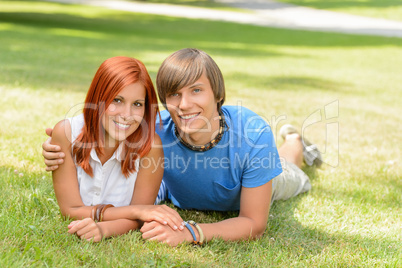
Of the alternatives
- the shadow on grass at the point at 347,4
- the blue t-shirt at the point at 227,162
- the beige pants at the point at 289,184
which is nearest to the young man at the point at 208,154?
the blue t-shirt at the point at 227,162

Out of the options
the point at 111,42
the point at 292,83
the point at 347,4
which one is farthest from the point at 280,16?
the point at 292,83

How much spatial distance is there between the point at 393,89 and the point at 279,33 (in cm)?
1044

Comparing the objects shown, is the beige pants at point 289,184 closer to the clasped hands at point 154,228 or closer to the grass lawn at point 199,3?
the clasped hands at point 154,228

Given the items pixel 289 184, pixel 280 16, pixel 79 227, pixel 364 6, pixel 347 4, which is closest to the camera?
pixel 79 227

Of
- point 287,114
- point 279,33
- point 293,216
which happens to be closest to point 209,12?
point 279,33

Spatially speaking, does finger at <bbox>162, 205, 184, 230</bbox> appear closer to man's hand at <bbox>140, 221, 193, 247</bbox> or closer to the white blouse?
man's hand at <bbox>140, 221, 193, 247</bbox>

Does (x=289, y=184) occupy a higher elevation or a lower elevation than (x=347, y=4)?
lower

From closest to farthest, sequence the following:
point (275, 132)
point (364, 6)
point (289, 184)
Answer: point (289, 184) < point (275, 132) < point (364, 6)

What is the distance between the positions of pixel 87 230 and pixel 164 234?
416mm

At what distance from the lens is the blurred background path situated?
2147 centimetres

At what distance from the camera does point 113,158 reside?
307cm

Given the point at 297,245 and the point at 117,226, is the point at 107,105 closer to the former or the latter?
the point at 117,226

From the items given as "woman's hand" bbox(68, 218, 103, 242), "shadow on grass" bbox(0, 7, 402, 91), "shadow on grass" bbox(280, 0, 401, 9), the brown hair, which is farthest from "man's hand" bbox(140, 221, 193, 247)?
"shadow on grass" bbox(280, 0, 401, 9)

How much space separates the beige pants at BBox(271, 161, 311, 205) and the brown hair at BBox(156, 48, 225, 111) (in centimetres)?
113
